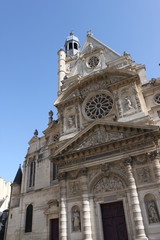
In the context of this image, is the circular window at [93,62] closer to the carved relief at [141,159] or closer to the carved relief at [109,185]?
the carved relief at [141,159]

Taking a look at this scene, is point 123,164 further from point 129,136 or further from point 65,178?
point 65,178

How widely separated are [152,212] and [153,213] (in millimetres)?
60

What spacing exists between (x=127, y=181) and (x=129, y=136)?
2.46m

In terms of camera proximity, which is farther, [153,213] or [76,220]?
[76,220]

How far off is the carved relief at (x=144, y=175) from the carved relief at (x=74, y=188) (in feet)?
11.9

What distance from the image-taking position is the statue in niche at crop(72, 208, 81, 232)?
11.8 m

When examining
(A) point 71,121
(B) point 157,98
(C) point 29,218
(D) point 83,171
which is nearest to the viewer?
(D) point 83,171

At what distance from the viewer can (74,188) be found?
12906 mm

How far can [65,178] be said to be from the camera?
43.9 feet

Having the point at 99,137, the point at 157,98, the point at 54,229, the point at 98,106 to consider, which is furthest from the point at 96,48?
the point at 54,229

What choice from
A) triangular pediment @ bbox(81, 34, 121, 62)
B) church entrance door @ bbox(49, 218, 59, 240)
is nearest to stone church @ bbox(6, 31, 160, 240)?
church entrance door @ bbox(49, 218, 59, 240)

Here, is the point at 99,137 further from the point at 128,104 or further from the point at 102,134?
the point at 128,104

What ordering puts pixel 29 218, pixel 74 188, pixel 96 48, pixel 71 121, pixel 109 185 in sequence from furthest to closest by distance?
pixel 96 48 → pixel 71 121 → pixel 29 218 → pixel 74 188 → pixel 109 185

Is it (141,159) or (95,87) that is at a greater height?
(95,87)
